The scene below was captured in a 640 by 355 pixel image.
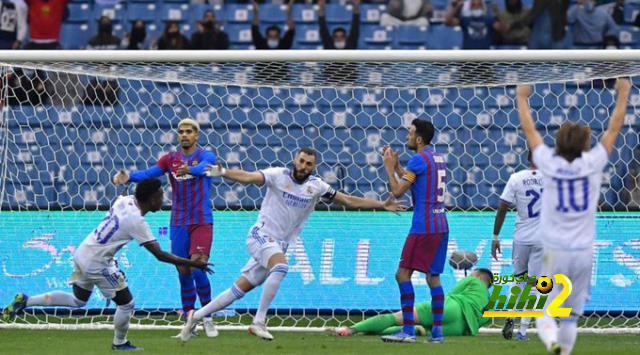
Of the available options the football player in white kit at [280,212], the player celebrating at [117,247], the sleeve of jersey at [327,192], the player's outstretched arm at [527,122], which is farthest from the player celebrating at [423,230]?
the player's outstretched arm at [527,122]

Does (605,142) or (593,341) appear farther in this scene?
(593,341)

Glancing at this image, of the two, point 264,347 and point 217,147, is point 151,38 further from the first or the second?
point 264,347

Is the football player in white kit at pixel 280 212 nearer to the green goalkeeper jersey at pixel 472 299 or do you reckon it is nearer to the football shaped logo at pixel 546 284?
the green goalkeeper jersey at pixel 472 299

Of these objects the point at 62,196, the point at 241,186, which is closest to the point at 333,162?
the point at 241,186

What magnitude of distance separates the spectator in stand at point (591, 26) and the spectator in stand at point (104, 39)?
265 inches

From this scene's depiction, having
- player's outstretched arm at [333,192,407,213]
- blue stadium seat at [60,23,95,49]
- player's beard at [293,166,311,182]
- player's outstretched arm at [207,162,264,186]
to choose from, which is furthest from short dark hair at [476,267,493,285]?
blue stadium seat at [60,23,95,49]

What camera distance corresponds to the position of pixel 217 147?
1462 centimetres

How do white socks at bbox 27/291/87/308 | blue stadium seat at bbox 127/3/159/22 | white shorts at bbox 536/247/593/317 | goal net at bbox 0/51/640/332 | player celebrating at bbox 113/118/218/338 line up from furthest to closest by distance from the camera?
blue stadium seat at bbox 127/3/159/22
goal net at bbox 0/51/640/332
player celebrating at bbox 113/118/218/338
white socks at bbox 27/291/87/308
white shorts at bbox 536/247/593/317

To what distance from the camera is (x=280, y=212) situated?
424 inches

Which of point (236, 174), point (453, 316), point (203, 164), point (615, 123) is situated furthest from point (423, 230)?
point (615, 123)

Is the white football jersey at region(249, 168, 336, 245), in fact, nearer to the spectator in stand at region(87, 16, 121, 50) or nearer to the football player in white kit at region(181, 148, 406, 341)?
the football player in white kit at region(181, 148, 406, 341)

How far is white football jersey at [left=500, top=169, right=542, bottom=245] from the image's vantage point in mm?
11258

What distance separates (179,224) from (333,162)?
3368mm

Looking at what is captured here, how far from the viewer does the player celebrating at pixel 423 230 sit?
→ 10.8 m
